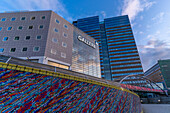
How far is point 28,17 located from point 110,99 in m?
36.8

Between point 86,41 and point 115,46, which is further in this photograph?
point 115,46

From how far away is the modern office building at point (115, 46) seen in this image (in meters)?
92.3

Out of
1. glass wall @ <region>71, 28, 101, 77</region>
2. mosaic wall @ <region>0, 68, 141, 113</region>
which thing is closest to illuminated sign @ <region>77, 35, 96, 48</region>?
glass wall @ <region>71, 28, 101, 77</region>

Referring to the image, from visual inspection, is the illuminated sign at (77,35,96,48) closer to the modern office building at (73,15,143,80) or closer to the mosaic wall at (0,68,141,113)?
the mosaic wall at (0,68,141,113)

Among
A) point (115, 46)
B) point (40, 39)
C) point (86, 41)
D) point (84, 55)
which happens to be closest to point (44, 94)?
point (40, 39)

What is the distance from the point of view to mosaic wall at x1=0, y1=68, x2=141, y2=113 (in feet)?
16.3

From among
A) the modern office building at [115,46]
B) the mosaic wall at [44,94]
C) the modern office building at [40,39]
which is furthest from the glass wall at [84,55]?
the modern office building at [115,46]

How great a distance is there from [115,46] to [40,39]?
9205 centimetres

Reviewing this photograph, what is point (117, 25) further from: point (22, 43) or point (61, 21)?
point (22, 43)

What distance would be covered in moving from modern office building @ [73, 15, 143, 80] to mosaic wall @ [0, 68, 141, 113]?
88.4 m

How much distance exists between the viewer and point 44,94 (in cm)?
596

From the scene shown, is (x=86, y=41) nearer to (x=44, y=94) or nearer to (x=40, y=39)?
(x=40, y=39)

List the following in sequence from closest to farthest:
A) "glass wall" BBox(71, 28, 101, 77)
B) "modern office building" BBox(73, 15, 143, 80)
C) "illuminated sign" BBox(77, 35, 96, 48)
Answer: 1. "glass wall" BBox(71, 28, 101, 77)
2. "illuminated sign" BBox(77, 35, 96, 48)
3. "modern office building" BBox(73, 15, 143, 80)

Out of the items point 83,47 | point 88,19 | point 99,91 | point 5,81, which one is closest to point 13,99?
point 5,81
